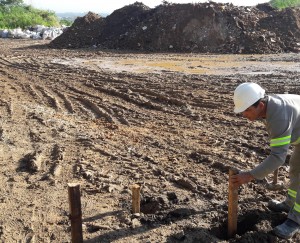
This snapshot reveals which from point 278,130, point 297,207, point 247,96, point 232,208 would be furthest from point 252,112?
point 297,207

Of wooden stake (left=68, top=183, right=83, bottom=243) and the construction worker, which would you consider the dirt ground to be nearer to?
wooden stake (left=68, top=183, right=83, bottom=243)

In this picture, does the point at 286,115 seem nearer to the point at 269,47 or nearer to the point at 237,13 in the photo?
the point at 269,47

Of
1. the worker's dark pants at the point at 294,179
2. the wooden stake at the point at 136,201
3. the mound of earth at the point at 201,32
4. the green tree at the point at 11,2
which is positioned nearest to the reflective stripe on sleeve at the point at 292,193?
the worker's dark pants at the point at 294,179

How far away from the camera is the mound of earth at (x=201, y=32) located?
2078 cm

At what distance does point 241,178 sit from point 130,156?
9.03 feet

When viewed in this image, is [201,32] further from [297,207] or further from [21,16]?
[21,16]

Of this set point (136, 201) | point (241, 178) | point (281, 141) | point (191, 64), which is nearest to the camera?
point (281, 141)

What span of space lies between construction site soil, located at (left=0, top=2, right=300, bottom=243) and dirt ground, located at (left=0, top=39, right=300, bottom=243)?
18 millimetres

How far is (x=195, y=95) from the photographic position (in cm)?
981

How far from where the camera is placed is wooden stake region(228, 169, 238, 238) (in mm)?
3804

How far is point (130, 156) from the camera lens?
20.2ft

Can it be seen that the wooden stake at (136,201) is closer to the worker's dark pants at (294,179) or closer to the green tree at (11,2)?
the worker's dark pants at (294,179)

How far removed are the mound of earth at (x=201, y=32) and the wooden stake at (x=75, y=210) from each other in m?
18.0

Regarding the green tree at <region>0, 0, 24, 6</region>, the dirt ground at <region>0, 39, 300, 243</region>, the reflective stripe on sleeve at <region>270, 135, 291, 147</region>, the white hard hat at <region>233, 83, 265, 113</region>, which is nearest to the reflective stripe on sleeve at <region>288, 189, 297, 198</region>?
the dirt ground at <region>0, 39, 300, 243</region>
